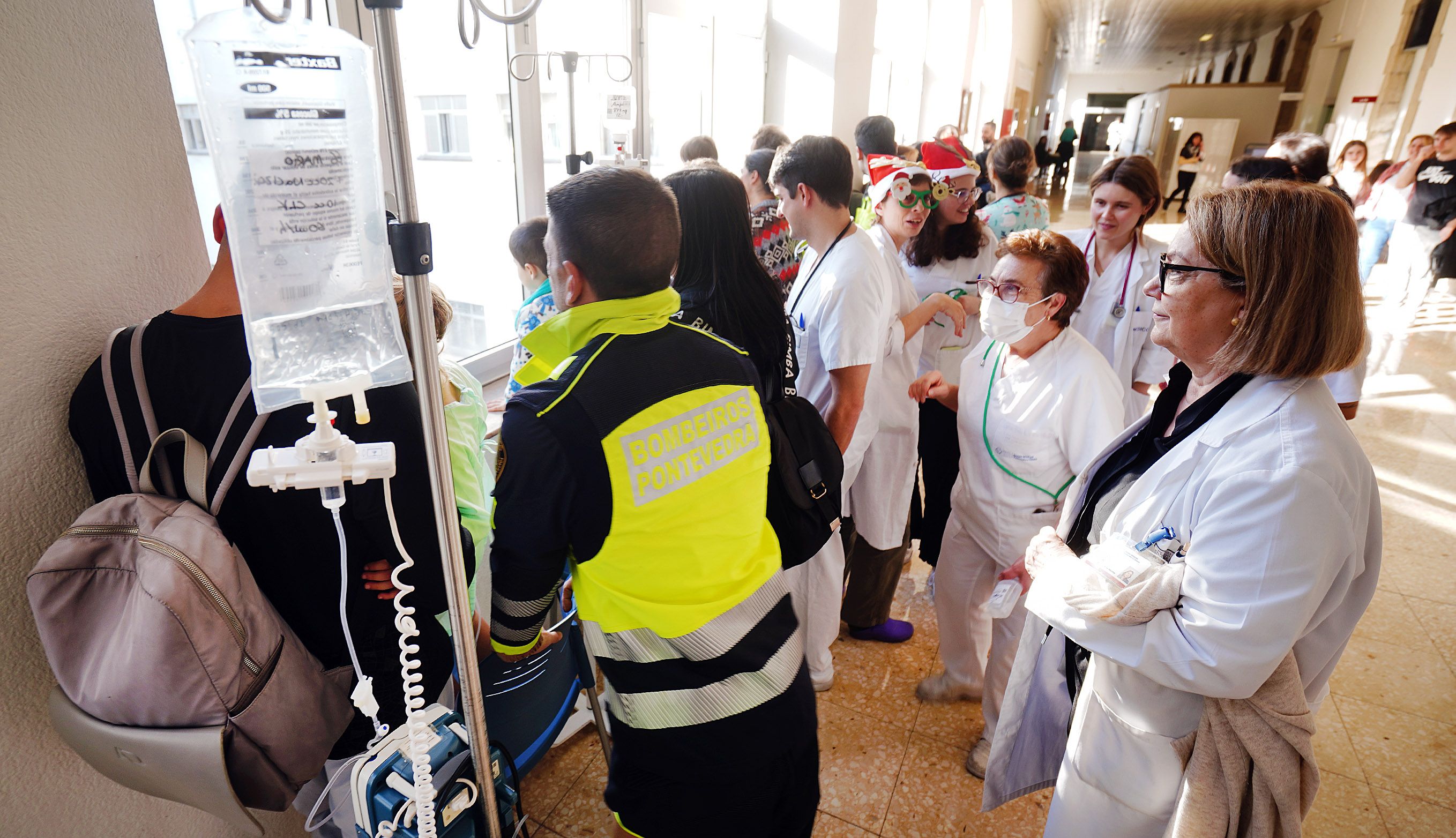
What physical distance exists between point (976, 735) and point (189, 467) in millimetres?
2109

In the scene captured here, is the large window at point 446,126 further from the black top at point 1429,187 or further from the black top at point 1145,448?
the black top at point 1429,187

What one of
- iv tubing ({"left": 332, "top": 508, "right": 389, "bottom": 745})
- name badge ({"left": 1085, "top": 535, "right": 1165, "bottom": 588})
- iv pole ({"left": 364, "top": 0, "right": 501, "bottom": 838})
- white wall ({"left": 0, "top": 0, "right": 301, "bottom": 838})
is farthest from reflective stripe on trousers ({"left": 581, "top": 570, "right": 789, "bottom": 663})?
white wall ({"left": 0, "top": 0, "right": 301, "bottom": 838})

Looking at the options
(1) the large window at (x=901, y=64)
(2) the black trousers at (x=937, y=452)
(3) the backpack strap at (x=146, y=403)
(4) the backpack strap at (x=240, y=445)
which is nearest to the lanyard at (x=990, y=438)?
(2) the black trousers at (x=937, y=452)

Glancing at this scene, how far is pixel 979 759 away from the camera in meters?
2.10

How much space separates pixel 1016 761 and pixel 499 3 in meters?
2.90

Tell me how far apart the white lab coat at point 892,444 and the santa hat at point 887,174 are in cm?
34

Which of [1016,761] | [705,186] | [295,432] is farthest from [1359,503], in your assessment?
[295,432]

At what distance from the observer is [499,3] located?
8.94 ft

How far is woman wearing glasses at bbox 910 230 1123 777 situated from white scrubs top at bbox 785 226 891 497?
23 cm

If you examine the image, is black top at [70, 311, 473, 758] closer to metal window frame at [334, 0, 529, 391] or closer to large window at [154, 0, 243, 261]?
large window at [154, 0, 243, 261]

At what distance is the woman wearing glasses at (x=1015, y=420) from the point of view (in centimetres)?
179

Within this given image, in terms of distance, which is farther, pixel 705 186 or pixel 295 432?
pixel 705 186

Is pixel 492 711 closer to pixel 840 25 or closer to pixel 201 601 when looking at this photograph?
pixel 201 601

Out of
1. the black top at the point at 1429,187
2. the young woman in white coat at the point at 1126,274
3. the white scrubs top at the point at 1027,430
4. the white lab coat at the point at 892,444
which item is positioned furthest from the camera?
the black top at the point at 1429,187
